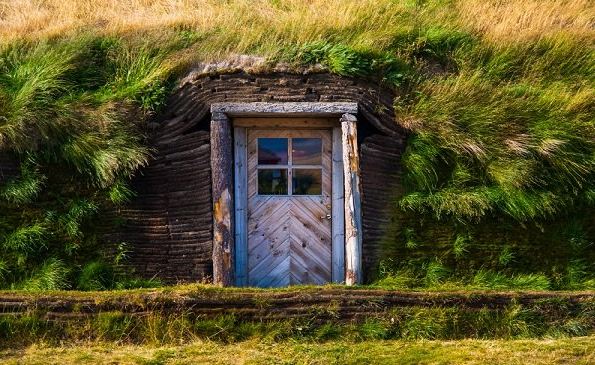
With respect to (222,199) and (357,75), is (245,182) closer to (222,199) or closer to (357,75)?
(222,199)

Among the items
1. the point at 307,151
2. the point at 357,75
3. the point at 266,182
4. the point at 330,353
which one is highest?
the point at 357,75

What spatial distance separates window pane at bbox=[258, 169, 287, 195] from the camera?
10.6m

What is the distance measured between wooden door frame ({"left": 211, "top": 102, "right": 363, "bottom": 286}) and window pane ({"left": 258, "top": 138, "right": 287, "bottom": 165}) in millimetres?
203

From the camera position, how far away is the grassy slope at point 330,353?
7348mm

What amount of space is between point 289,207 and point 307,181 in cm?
40

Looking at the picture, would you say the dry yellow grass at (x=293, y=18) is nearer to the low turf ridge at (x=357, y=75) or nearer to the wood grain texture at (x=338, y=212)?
the low turf ridge at (x=357, y=75)

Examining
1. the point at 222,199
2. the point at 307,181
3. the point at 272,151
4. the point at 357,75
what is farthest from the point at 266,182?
the point at 357,75

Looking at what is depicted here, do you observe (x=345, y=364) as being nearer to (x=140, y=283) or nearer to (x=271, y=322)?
(x=271, y=322)

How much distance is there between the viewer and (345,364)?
7281 mm

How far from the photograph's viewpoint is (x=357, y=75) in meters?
10.4

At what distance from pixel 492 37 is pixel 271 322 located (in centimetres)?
528

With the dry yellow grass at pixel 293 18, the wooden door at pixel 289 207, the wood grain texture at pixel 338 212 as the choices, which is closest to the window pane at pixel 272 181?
the wooden door at pixel 289 207

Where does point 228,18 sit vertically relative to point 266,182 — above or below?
above

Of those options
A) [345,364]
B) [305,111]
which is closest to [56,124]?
[305,111]
